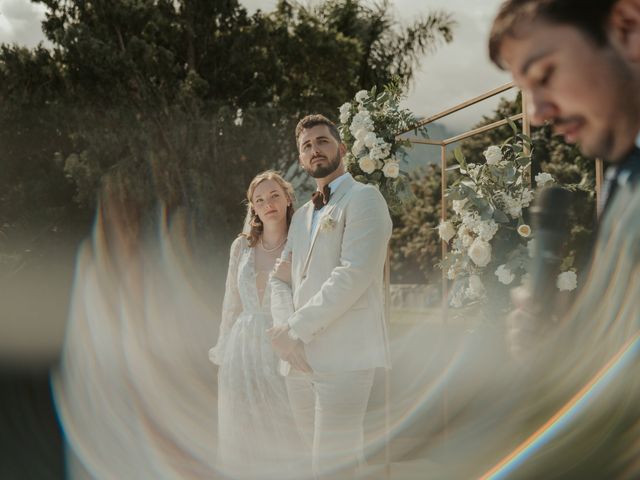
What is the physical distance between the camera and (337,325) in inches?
114

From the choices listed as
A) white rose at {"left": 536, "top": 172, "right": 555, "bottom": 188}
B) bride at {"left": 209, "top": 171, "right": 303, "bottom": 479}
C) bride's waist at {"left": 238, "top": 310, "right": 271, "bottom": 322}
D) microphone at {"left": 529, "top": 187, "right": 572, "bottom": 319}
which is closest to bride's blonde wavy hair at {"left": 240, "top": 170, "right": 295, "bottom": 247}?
bride at {"left": 209, "top": 171, "right": 303, "bottom": 479}

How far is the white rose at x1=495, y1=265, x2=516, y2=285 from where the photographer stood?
4012mm

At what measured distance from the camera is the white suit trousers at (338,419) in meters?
2.86

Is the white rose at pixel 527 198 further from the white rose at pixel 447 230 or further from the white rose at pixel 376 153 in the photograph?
the white rose at pixel 376 153

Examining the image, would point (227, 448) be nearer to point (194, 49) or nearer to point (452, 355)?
point (452, 355)

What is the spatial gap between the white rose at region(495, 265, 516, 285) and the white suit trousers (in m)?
1.41

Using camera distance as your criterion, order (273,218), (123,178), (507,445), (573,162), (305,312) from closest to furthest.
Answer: (507,445)
(305,312)
(273,218)
(123,178)
(573,162)

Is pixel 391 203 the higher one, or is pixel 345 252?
pixel 391 203

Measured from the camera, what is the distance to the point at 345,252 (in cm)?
290

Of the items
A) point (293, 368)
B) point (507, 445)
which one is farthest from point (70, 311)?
point (507, 445)

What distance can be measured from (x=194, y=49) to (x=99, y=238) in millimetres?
5312

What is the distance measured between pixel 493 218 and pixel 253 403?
1796 millimetres

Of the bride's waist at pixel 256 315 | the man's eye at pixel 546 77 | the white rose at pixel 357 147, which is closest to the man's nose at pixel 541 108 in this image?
the man's eye at pixel 546 77

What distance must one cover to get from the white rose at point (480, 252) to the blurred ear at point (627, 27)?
3391 millimetres
